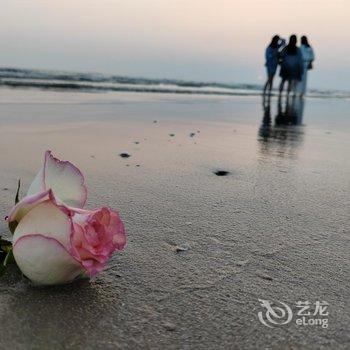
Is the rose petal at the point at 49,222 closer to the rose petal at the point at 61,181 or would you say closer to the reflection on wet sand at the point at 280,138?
the rose petal at the point at 61,181

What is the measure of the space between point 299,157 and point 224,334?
126 inches

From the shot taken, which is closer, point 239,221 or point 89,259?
point 89,259

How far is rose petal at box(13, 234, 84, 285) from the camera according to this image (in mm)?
1168

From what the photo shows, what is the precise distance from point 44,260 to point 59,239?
68 millimetres

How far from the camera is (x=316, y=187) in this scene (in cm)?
290

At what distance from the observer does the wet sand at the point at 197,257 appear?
112cm

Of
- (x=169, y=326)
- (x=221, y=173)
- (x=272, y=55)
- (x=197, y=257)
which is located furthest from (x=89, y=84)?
(x=169, y=326)

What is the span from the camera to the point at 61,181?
4.57 feet

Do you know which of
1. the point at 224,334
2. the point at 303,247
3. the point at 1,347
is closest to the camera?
the point at 1,347

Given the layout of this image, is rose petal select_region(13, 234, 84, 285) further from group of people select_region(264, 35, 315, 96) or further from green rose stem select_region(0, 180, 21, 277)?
group of people select_region(264, 35, 315, 96)

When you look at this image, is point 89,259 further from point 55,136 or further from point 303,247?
point 55,136

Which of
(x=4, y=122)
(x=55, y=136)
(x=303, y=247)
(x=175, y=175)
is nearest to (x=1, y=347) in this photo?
(x=303, y=247)

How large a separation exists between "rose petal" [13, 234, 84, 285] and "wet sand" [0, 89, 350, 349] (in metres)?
0.05

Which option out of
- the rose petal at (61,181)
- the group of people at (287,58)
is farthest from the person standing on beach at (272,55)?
the rose petal at (61,181)
